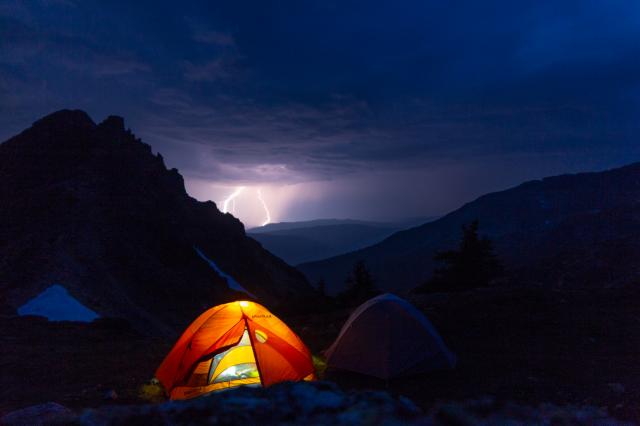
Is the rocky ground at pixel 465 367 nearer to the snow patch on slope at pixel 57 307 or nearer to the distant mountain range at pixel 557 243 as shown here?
the snow patch on slope at pixel 57 307

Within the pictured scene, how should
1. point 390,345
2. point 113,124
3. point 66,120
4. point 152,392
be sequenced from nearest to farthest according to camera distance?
point 152,392, point 390,345, point 66,120, point 113,124

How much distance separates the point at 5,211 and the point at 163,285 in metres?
16.7

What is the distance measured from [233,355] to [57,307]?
17.3m

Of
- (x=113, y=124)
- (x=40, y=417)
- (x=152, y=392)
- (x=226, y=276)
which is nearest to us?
(x=40, y=417)

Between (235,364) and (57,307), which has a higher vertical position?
(57,307)

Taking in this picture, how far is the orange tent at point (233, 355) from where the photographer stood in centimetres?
1051

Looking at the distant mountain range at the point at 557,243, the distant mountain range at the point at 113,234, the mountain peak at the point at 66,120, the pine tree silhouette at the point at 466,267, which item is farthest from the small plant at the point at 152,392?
the mountain peak at the point at 66,120

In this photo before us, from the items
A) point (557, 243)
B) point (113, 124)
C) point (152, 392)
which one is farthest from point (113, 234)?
point (557, 243)

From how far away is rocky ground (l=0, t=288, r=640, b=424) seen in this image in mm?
5137

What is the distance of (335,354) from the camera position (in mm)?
12023

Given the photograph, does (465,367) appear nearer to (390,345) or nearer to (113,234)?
(390,345)

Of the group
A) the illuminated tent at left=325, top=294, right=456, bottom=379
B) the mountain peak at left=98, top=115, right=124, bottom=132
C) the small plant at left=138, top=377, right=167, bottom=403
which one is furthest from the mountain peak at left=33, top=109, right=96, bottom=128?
Result: the illuminated tent at left=325, top=294, right=456, bottom=379

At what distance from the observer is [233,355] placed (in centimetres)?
1145

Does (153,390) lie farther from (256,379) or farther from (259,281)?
(259,281)
